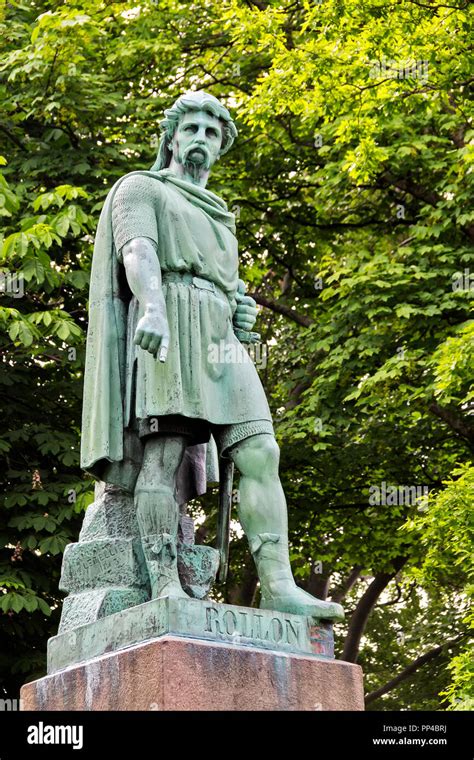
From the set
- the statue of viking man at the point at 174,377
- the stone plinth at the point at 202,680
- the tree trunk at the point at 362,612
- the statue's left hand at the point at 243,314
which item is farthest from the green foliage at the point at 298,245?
the stone plinth at the point at 202,680

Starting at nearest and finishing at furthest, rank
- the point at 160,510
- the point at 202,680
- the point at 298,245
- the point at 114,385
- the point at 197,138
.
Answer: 1. the point at 202,680
2. the point at 160,510
3. the point at 114,385
4. the point at 197,138
5. the point at 298,245

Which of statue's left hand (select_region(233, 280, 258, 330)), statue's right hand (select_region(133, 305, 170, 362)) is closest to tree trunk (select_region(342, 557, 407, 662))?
statue's left hand (select_region(233, 280, 258, 330))

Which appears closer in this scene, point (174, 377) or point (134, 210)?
point (174, 377)

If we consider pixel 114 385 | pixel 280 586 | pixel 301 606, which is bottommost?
pixel 301 606

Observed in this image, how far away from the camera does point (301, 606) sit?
21.3 feet

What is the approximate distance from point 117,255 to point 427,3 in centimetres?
848

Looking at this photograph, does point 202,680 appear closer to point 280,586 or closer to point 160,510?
point 280,586

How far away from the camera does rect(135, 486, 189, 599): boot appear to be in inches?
253

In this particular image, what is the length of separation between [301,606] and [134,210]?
214cm

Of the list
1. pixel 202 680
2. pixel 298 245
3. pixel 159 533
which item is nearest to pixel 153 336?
pixel 159 533

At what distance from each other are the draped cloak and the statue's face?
0.14m

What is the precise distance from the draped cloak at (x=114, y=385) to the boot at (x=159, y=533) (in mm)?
254

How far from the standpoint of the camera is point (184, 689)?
579 cm

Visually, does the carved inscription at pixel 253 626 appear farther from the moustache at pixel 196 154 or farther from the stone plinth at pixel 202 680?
the moustache at pixel 196 154
